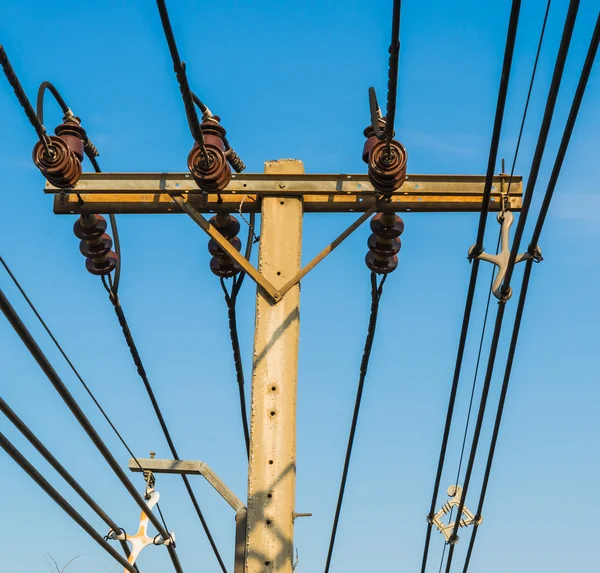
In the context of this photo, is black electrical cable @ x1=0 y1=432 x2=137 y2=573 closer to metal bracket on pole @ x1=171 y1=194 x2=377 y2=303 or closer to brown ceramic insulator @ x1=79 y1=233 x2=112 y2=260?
metal bracket on pole @ x1=171 y1=194 x2=377 y2=303

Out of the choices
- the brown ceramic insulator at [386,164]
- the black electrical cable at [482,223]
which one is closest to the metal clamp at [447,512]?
the black electrical cable at [482,223]

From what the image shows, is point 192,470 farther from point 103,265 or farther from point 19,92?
point 19,92

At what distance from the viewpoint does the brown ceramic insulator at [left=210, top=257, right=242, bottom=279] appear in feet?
26.5

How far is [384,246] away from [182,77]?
2.74m

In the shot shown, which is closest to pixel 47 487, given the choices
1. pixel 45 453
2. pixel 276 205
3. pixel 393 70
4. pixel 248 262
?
pixel 45 453

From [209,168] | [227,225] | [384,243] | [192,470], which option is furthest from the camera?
[192,470]

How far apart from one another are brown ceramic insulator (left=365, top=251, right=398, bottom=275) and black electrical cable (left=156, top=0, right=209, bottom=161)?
1891mm

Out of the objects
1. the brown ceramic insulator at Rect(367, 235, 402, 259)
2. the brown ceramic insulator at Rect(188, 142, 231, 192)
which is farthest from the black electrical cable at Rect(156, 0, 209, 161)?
the brown ceramic insulator at Rect(367, 235, 402, 259)

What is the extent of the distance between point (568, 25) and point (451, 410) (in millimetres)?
4347

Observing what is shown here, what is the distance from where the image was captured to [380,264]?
26.0 feet

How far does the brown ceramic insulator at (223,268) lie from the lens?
8.06m

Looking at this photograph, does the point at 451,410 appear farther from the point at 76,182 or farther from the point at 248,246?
the point at 76,182

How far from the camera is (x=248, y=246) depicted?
7949 mm

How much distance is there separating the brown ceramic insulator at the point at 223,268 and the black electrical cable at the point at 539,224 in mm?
2446
